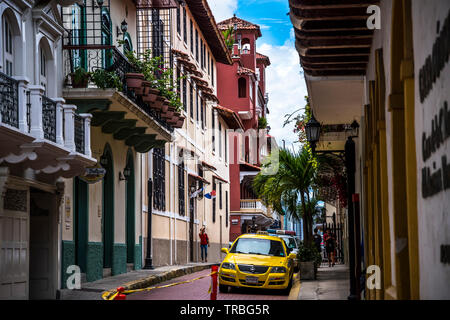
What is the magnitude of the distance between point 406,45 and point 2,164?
1056cm

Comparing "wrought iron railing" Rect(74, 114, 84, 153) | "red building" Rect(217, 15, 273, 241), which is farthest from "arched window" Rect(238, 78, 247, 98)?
"wrought iron railing" Rect(74, 114, 84, 153)

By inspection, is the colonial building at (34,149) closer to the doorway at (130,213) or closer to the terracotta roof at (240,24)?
the doorway at (130,213)

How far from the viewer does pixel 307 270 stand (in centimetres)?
2494

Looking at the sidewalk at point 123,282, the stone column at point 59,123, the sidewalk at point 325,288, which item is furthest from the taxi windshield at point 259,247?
the stone column at point 59,123

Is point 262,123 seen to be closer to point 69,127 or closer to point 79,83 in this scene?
point 79,83

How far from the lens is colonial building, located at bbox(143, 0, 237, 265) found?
32.9 metres

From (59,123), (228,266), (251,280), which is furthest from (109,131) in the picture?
(59,123)

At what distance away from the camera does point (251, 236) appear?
23531mm

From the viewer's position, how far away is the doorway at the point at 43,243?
18.9m

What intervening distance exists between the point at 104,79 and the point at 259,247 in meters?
6.38

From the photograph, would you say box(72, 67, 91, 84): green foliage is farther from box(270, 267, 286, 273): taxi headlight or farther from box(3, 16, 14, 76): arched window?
box(270, 267, 286, 273): taxi headlight

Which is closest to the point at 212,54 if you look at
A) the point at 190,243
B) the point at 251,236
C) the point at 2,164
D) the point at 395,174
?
the point at 190,243

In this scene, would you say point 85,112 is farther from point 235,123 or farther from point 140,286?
point 235,123

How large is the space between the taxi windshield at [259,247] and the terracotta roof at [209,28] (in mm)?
19463
